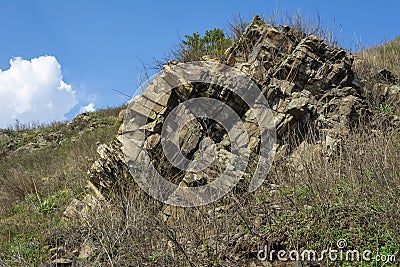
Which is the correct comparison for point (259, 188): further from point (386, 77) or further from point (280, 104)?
point (386, 77)

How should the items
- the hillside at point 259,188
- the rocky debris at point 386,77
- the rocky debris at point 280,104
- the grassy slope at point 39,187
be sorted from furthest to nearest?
the rocky debris at point 386,77 → the rocky debris at point 280,104 → the grassy slope at point 39,187 → the hillside at point 259,188

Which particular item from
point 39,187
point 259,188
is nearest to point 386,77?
point 259,188

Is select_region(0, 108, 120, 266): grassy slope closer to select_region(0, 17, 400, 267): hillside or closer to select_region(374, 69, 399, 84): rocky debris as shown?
select_region(0, 17, 400, 267): hillside

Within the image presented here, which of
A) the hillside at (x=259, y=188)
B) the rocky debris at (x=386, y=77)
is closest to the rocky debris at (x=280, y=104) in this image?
the hillside at (x=259, y=188)

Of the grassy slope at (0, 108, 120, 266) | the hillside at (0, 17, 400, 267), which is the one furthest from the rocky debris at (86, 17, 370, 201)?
the grassy slope at (0, 108, 120, 266)

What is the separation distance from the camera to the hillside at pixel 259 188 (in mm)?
3479

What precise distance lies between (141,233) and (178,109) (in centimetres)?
273

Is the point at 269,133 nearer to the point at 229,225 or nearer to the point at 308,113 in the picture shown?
the point at 308,113

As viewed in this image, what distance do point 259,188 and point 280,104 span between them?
201cm

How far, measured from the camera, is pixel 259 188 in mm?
4555

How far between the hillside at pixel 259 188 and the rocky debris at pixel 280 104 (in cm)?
2

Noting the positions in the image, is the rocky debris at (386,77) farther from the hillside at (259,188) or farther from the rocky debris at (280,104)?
the rocky debris at (280,104)

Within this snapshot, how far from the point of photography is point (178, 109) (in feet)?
20.1

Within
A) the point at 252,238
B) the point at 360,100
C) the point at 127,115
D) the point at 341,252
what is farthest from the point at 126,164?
the point at 360,100
